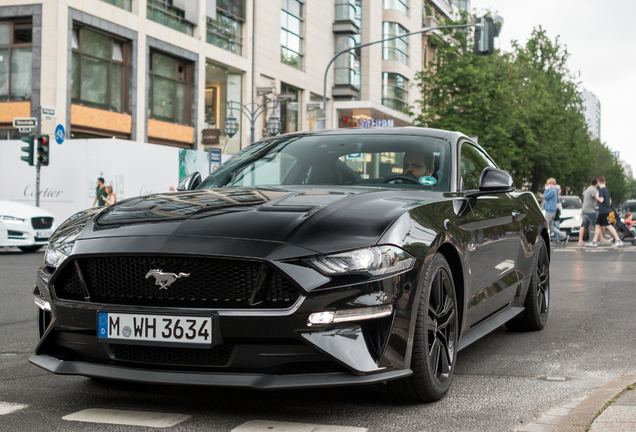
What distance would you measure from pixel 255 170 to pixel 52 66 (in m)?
23.1

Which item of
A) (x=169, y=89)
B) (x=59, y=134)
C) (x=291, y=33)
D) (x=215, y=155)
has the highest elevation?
(x=291, y=33)

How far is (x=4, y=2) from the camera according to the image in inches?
1066

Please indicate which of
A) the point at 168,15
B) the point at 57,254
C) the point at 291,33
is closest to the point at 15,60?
the point at 168,15

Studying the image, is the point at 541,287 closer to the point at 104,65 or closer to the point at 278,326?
the point at 278,326

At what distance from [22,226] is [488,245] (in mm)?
14222

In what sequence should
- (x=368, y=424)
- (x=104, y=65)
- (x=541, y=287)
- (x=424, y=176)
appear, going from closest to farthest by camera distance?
(x=368, y=424), (x=424, y=176), (x=541, y=287), (x=104, y=65)

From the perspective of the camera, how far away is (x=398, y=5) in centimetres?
5547

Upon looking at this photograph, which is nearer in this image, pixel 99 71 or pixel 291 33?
pixel 99 71

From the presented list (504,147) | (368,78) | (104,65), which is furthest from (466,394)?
(368,78)

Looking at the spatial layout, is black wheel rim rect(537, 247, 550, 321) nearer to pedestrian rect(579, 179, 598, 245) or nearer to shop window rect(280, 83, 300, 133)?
pedestrian rect(579, 179, 598, 245)

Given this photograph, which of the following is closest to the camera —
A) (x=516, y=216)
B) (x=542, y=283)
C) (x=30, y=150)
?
(x=516, y=216)

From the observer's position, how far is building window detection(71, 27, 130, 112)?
27453 mm

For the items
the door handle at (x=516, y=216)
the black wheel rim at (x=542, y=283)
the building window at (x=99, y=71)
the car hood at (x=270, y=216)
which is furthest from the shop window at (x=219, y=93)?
the car hood at (x=270, y=216)

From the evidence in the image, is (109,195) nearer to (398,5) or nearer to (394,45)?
(394,45)
